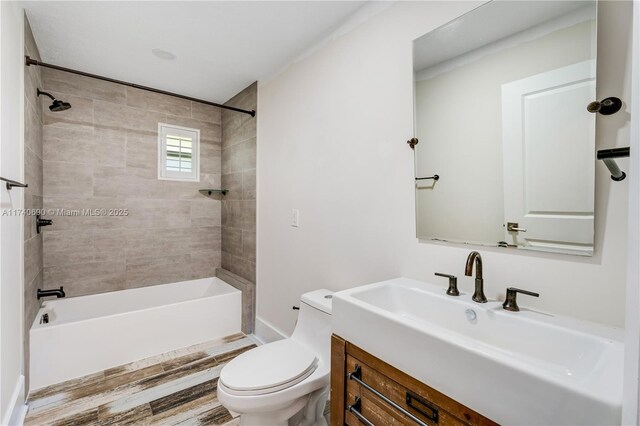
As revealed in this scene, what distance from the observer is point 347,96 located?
1843mm

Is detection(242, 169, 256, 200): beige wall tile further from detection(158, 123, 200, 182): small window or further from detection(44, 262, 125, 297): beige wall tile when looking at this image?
detection(44, 262, 125, 297): beige wall tile

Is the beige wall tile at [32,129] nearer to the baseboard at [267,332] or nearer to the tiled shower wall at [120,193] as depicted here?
the tiled shower wall at [120,193]

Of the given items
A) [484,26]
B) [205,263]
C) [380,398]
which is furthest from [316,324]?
[205,263]

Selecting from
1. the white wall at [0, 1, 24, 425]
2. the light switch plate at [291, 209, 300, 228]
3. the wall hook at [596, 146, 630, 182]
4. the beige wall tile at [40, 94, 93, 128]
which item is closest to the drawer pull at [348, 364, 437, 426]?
the wall hook at [596, 146, 630, 182]

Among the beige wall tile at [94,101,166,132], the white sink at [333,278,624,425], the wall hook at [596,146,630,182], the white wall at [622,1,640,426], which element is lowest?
the white sink at [333,278,624,425]

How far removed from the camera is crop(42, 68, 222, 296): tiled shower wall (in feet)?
8.46

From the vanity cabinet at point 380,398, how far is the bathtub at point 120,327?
5.97 feet

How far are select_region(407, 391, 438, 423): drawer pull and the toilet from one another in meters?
0.66

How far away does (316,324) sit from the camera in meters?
1.72

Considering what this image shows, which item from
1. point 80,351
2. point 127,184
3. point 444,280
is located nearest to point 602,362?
point 444,280

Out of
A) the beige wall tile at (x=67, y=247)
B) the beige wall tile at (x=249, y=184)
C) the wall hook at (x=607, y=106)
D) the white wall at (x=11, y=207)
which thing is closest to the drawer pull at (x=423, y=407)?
the wall hook at (x=607, y=106)

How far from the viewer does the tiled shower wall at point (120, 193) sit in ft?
8.46

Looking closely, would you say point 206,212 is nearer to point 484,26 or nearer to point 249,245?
point 249,245

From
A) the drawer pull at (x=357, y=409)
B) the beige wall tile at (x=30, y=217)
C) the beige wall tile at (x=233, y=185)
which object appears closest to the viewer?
the drawer pull at (x=357, y=409)
